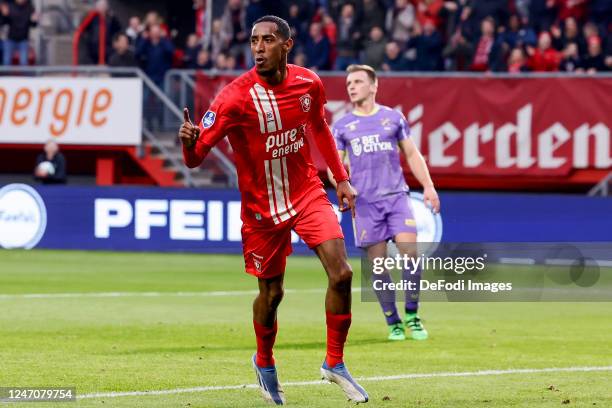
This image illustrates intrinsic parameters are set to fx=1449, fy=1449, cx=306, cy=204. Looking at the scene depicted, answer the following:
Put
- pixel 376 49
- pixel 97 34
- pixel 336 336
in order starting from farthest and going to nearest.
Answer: pixel 97 34 → pixel 376 49 → pixel 336 336

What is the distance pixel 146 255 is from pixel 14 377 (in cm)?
1407

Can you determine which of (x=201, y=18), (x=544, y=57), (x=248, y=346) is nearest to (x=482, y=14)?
(x=544, y=57)

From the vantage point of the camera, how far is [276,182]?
9336 millimetres

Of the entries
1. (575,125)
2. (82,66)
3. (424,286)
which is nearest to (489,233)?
(575,125)

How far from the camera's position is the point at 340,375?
9.07 metres

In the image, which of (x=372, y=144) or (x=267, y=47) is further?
(x=372, y=144)

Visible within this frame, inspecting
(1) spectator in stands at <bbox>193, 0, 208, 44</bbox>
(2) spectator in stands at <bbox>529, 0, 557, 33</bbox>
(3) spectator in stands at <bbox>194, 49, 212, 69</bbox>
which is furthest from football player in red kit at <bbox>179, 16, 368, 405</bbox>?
(1) spectator in stands at <bbox>193, 0, 208, 44</bbox>

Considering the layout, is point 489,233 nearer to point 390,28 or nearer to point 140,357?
point 390,28

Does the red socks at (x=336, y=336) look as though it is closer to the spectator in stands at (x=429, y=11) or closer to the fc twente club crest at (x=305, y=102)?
the fc twente club crest at (x=305, y=102)

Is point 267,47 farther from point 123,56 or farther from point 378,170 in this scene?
point 123,56

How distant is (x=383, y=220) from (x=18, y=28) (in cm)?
1718

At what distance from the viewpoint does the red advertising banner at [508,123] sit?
23391 millimetres

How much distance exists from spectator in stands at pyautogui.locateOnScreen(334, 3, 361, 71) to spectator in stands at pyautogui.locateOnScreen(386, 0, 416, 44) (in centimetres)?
69

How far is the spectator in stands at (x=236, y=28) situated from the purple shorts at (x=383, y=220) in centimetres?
1394
